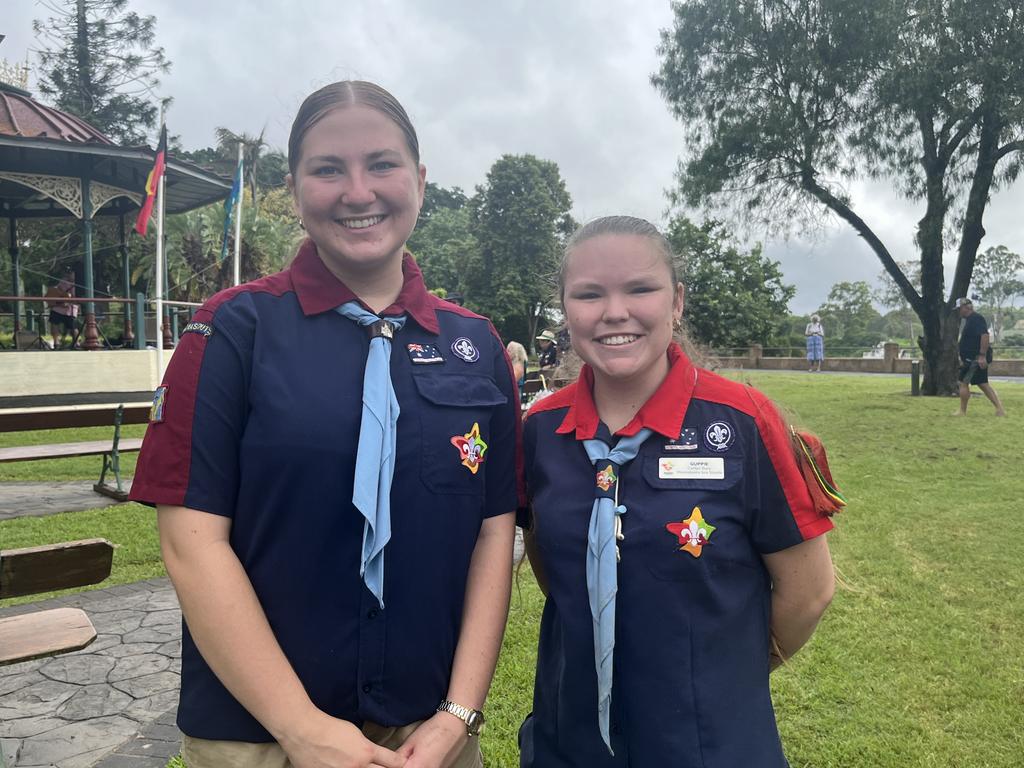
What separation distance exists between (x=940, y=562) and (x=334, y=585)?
5.34 m

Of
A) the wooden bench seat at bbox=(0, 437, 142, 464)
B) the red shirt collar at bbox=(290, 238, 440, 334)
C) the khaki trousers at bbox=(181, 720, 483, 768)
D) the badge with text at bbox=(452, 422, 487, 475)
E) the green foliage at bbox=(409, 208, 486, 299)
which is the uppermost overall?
the green foliage at bbox=(409, 208, 486, 299)

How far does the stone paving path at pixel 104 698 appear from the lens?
3.13 metres

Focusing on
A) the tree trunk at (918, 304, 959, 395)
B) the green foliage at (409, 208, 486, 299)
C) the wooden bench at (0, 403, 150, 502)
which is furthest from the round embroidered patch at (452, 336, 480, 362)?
the green foliage at (409, 208, 486, 299)

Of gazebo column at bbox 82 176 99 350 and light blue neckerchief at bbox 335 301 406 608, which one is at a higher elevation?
gazebo column at bbox 82 176 99 350

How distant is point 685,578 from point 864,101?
1555cm

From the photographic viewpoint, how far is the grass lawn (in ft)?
10.6

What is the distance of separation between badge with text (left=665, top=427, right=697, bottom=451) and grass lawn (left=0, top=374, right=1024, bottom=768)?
440 mm

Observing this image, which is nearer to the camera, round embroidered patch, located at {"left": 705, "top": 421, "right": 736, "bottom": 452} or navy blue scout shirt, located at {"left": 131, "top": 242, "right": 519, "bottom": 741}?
navy blue scout shirt, located at {"left": 131, "top": 242, "right": 519, "bottom": 741}

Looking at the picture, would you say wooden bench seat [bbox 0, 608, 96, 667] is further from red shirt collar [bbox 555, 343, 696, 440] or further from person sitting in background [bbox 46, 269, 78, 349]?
person sitting in background [bbox 46, 269, 78, 349]

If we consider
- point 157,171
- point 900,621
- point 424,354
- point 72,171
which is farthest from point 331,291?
point 72,171

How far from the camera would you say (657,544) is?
1608mm

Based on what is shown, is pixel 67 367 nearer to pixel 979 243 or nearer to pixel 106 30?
pixel 979 243

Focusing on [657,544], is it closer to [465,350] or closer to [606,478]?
[606,478]

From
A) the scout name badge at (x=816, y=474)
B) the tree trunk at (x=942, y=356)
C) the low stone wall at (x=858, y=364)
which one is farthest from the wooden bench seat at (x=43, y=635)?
the low stone wall at (x=858, y=364)
